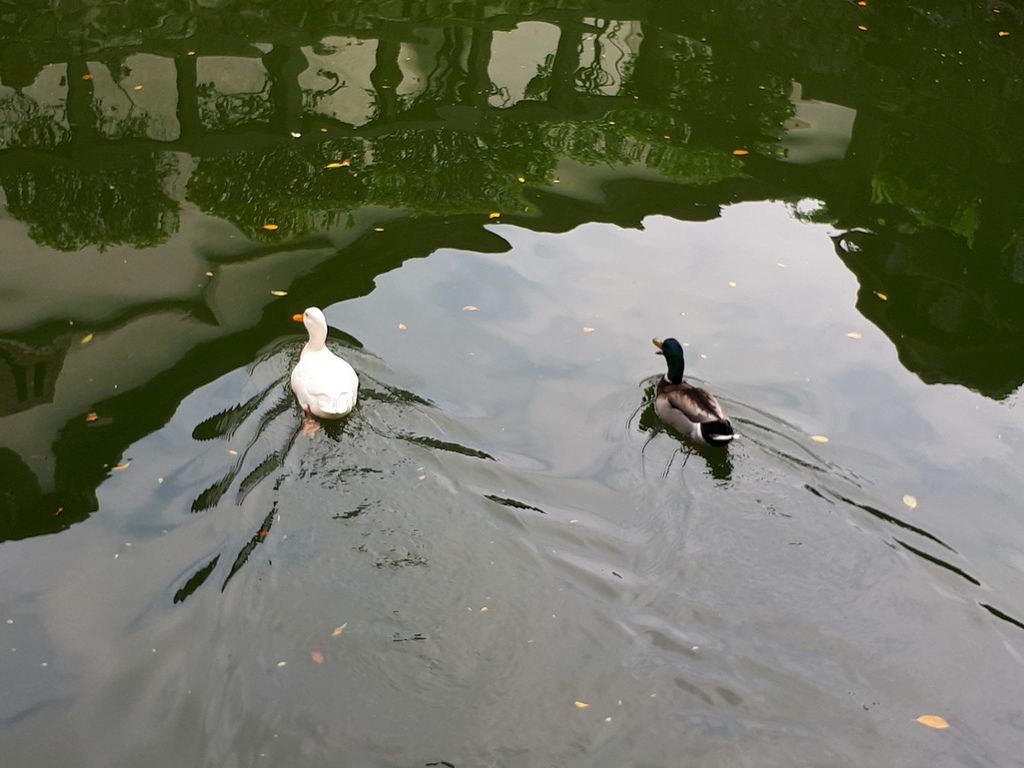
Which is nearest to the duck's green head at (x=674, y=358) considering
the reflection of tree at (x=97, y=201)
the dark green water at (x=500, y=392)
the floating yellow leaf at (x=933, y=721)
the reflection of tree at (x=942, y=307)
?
the dark green water at (x=500, y=392)

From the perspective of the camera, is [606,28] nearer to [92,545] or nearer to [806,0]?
[806,0]

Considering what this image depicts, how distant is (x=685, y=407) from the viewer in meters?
7.22

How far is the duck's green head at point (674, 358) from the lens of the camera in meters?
7.50

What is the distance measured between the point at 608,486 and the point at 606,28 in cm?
783

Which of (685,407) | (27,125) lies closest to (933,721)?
(685,407)

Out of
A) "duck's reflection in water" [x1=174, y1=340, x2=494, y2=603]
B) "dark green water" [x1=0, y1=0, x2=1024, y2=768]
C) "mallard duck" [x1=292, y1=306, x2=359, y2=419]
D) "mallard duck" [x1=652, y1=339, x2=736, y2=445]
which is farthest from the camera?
"mallard duck" [x1=652, y1=339, x2=736, y2=445]

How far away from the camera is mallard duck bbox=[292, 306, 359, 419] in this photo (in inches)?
271

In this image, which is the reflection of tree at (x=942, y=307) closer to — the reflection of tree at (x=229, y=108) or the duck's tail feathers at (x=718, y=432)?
the duck's tail feathers at (x=718, y=432)

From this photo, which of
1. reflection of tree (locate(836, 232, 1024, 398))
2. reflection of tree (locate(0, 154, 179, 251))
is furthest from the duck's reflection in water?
reflection of tree (locate(836, 232, 1024, 398))

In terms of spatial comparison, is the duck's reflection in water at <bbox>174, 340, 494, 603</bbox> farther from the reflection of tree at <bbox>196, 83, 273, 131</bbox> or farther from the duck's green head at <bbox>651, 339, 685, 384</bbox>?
the reflection of tree at <bbox>196, 83, 273, 131</bbox>

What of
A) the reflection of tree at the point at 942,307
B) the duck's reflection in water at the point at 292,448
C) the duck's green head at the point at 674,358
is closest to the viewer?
the duck's reflection in water at the point at 292,448

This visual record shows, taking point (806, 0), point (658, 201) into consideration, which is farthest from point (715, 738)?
point (806, 0)

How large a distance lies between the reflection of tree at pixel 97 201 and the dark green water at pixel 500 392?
0.04 m

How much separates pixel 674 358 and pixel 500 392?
1.19 metres
